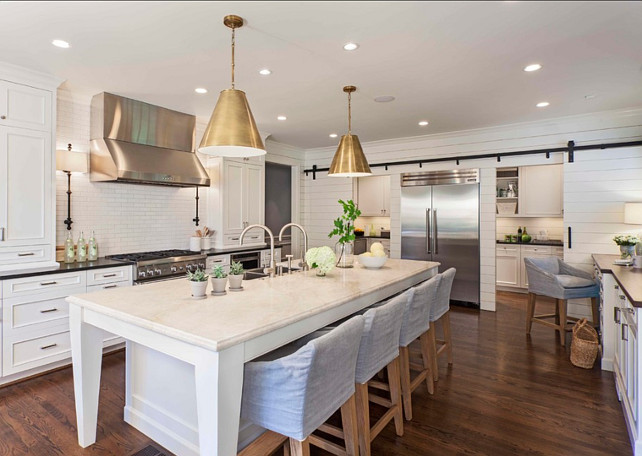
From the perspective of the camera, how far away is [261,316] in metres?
1.74

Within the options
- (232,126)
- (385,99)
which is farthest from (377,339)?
(385,99)

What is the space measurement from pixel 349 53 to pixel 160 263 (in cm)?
290

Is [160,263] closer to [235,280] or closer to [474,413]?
[235,280]

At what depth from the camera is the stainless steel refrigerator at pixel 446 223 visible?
546cm

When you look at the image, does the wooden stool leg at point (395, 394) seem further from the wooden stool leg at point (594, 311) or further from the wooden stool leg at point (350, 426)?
the wooden stool leg at point (594, 311)

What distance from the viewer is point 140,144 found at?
4180 mm

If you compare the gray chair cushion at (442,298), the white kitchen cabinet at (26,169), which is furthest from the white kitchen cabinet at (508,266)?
the white kitchen cabinet at (26,169)

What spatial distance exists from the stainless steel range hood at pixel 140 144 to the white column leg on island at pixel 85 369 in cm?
212

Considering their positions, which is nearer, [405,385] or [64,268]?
[405,385]

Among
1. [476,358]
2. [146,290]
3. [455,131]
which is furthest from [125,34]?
[455,131]

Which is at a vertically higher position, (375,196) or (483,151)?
(483,151)

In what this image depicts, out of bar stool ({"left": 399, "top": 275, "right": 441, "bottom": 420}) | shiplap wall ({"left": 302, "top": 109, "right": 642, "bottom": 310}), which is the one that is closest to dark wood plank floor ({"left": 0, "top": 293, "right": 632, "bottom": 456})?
bar stool ({"left": 399, "top": 275, "right": 441, "bottom": 420})

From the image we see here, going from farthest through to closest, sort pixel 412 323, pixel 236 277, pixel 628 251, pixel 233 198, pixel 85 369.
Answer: pixel 233 198 < pixel 628 251 < pixel 412 323 < pixel 236 277 < pixel 85 369

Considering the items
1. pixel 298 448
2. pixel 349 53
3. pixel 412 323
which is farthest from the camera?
pixel 349 53
